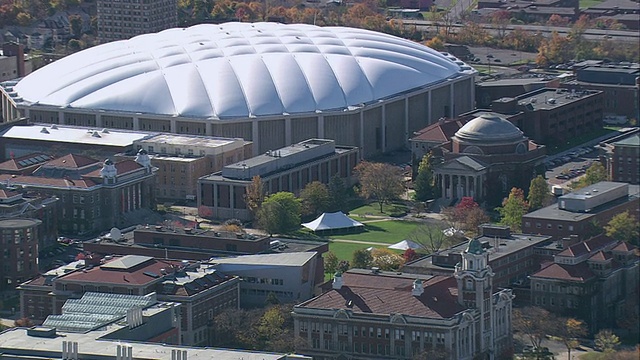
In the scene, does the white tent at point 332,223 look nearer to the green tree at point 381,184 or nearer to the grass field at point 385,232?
the grass field at point 385,232

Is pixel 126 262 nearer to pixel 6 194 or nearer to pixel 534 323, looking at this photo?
pixel 534 323

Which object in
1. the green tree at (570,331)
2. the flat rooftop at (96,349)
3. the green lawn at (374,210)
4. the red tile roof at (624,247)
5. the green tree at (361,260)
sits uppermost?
the red tile roof at (624,247)

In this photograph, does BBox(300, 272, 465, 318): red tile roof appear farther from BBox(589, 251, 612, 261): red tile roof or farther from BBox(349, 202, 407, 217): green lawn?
BBox(349, 202, 407, 217): green lawn

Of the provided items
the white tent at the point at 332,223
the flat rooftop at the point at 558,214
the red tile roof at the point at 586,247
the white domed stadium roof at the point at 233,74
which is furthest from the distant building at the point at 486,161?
the red tile roof at the point at 586,247

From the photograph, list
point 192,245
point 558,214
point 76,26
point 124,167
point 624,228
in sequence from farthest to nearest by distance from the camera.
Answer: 1. point 76,26
2. point 124,167
3. point 558,214
4. point 192,245
5. point 624,228

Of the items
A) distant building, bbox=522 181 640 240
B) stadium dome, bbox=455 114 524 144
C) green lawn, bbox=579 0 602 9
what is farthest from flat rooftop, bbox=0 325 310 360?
stadium dome, bbox=455 114 524 144

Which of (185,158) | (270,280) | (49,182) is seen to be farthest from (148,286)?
(185,158)
